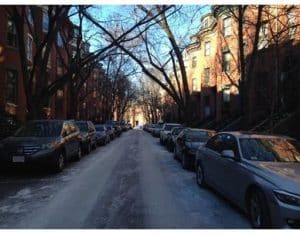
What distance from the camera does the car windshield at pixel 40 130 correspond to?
1460cm

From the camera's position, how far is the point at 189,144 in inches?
Result: 611

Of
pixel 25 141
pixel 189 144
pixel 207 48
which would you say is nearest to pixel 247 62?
pixel 189 144

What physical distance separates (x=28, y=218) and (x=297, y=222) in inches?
163

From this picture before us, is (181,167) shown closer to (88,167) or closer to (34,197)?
(88,167)

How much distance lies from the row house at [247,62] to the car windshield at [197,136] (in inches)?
165

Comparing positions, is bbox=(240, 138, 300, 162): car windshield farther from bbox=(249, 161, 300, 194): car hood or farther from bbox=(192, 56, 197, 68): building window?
bbox=(192, 56, 197, 68): building window

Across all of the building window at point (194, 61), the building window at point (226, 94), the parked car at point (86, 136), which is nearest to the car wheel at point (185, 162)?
the parked car at point (86, 136)

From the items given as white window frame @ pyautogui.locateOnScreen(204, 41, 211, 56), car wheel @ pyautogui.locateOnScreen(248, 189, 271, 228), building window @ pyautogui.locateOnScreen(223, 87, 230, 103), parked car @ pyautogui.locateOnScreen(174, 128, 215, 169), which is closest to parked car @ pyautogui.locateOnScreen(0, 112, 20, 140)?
parked car @ pyautogui.locateOnScreen(174, 128, 215, 169)

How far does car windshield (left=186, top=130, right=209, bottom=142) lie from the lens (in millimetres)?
16344

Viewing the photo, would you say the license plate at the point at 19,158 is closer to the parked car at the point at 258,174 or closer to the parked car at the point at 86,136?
the parked car at the point at 258,174

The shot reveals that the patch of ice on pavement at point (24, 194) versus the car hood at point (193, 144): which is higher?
the car hood at point (193, 144)

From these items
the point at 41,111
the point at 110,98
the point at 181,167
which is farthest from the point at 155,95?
the point at 181,167

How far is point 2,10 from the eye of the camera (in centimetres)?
2897

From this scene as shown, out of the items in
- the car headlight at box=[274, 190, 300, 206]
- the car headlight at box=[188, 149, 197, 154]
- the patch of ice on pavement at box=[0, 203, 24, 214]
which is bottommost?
the patch of ice on pavement at box=[0, 203, 24, 214]
